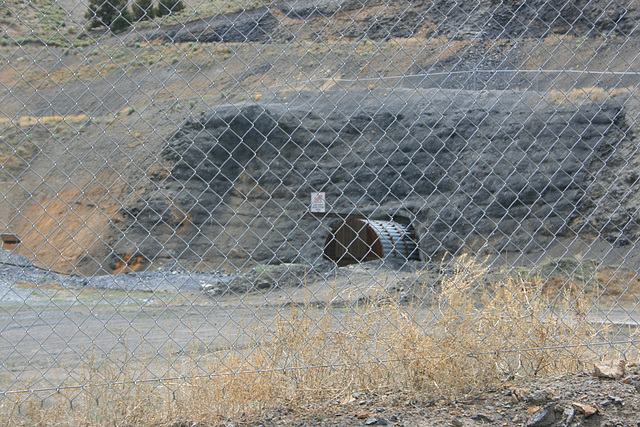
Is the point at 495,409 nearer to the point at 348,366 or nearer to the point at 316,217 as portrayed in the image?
the point at 348,366

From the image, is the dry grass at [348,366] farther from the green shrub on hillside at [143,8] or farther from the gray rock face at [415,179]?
the gray rock face at [415,179]

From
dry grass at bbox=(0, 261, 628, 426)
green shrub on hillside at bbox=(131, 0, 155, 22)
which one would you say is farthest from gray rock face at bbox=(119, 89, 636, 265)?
dry grass at bbox=(0, 261, 628, 426)

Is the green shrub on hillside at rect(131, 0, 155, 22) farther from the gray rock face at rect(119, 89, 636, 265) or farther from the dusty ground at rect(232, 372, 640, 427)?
the gray rock face at rect(119, 89, 636, 265)

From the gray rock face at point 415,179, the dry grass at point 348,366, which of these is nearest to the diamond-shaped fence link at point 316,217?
the dry grass at point 348,366

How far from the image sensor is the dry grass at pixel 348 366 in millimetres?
2688

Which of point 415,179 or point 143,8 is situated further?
point 415,179

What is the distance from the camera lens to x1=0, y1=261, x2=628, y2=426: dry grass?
2.69 meters

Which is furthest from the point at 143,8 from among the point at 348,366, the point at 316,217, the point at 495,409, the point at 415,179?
the point at 415,179

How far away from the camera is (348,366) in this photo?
10.1 ft

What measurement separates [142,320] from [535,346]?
10.2m

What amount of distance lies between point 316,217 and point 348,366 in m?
6.78

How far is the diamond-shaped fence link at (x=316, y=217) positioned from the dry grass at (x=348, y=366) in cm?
2

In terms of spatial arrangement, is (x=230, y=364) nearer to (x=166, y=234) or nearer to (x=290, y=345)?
(x=290, y=345)

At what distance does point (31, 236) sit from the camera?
22859 mm
